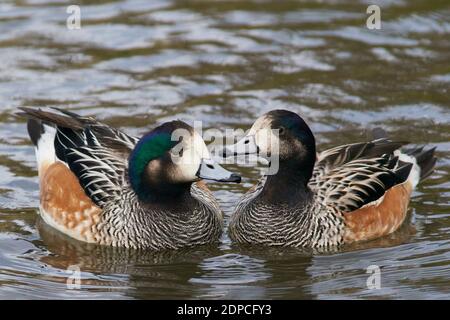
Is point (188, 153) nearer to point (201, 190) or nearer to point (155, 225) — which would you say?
point (155, 225)

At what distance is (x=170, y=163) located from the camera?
1017cm

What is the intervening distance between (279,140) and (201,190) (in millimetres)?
1347

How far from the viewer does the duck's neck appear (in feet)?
34.6

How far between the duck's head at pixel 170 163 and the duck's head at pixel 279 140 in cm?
32

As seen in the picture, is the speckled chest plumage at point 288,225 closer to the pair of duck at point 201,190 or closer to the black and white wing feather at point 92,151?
the pair of duck at point 201,190

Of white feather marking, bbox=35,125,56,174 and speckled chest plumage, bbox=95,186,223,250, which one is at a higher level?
white feather marking, bbox=35,125,56,174

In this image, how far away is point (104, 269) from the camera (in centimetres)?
1022

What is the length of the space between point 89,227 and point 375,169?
289 cm

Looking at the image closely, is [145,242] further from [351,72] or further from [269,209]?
[351,72]

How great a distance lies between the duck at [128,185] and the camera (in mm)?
10133

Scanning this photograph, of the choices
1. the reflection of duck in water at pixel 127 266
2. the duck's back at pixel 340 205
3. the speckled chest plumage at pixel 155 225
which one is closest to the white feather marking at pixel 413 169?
the duck's back at pixel 340 205

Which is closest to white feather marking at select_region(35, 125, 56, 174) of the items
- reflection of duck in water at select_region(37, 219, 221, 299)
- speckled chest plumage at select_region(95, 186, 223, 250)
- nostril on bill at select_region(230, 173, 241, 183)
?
reflection of duck in water at select_region(37, 219, 221, 299)

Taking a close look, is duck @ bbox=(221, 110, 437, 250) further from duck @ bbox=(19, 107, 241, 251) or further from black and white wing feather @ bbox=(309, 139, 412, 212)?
duck @ bbox=(19, 107, 241, 251)

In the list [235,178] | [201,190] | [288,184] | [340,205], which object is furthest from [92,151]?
[340,205]
